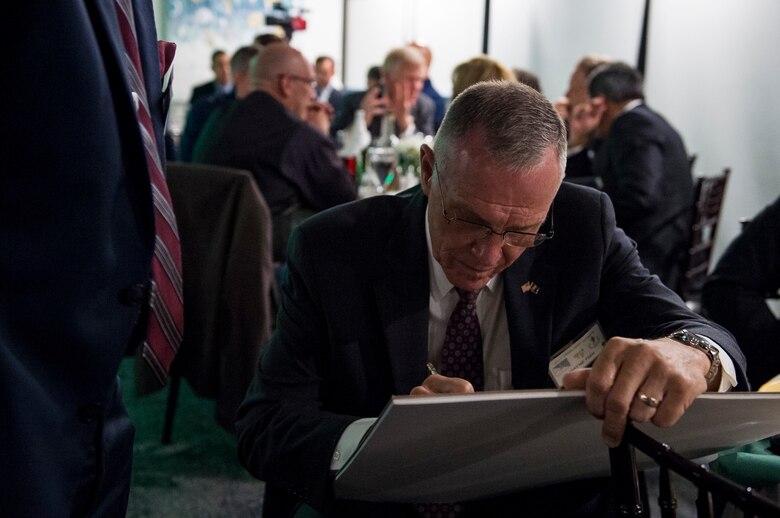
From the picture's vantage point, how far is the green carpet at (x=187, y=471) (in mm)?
2602

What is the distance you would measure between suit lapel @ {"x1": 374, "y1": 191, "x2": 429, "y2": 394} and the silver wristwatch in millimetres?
375

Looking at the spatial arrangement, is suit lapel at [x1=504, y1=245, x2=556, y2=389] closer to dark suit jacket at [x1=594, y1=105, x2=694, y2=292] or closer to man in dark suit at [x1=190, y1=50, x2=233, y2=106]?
dark suit jacket at [x1=594, y1=105, x2=694, y2=292]

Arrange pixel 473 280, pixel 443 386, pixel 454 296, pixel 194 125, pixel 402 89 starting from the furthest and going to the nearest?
pixel 194 125 < pixel 402 89 < pixel 454 296 < pixel 473 280 < pixel 443 386

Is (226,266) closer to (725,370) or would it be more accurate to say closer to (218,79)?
(725,370)

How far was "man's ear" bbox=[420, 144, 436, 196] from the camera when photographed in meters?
1.30

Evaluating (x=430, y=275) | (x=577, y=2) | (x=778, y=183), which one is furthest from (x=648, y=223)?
(x=577, y=2)

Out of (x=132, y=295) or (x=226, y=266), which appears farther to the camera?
(x=226, y=266)

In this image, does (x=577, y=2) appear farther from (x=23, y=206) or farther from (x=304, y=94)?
(x=23, y=206)

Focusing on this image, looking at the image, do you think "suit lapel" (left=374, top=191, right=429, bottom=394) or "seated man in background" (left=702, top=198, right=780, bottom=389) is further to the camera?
"seated man in background" (left=702, top=198, right=780, bottom=389)

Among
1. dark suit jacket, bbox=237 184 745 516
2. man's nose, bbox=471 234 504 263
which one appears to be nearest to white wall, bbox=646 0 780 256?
dark suit jacket, bbox=237 184 745 516

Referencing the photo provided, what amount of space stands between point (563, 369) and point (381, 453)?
0.48m

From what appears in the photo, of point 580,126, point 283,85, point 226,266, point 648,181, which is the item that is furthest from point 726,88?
point 226,266

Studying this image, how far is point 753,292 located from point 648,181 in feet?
5.70

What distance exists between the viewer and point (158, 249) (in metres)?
1.27
